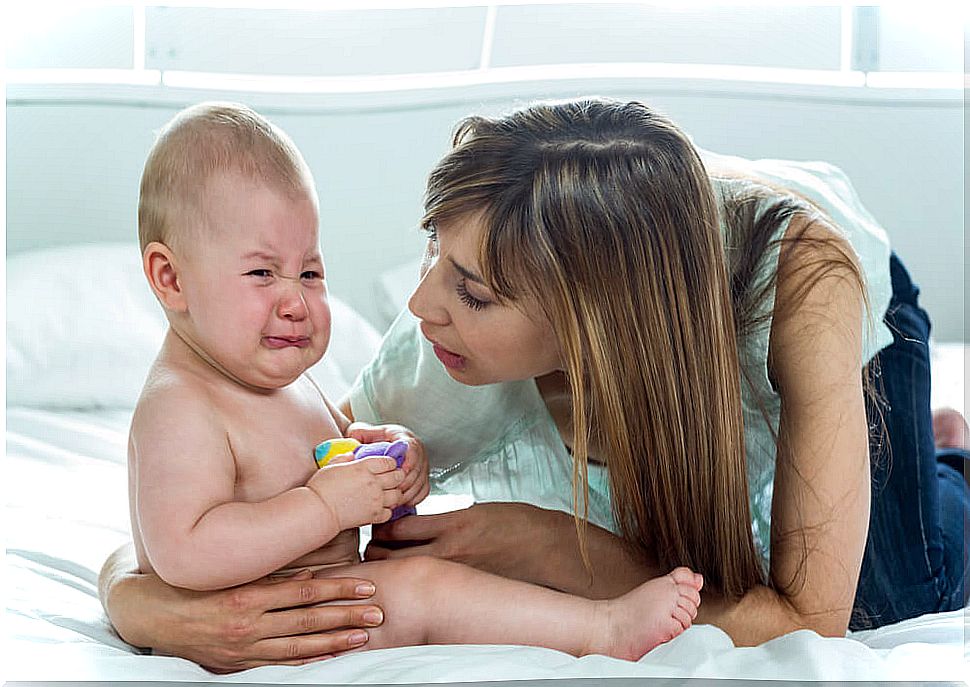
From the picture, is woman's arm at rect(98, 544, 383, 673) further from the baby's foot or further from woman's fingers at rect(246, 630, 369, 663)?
the baby's foot

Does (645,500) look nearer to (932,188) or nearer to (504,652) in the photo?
(504,652)

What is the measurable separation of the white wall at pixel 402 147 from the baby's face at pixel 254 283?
1.86 feet

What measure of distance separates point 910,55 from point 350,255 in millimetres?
737

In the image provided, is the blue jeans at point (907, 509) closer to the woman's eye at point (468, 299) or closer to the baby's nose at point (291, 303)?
the woman's eye at point (468, 299)

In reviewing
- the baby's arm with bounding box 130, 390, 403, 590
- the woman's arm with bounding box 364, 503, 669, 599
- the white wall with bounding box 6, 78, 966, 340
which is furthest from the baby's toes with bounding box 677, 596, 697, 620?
the white wall with bounding box 6, 78, 966, 340

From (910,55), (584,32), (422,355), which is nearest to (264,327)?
(422,355)

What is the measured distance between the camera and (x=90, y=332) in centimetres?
138

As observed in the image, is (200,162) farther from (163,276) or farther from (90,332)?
(90,332)

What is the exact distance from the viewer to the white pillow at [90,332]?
1.32m

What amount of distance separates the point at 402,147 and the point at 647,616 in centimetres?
86

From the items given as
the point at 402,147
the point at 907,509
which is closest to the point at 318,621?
the point at 907,509

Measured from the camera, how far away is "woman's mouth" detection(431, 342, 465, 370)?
0.72m

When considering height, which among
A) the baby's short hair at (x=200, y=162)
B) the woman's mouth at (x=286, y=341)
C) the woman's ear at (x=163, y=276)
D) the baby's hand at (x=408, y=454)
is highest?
the baby's short hair at (x=200, y=162)

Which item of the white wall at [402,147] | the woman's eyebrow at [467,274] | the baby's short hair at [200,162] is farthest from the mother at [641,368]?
the white wall at [402,147]
